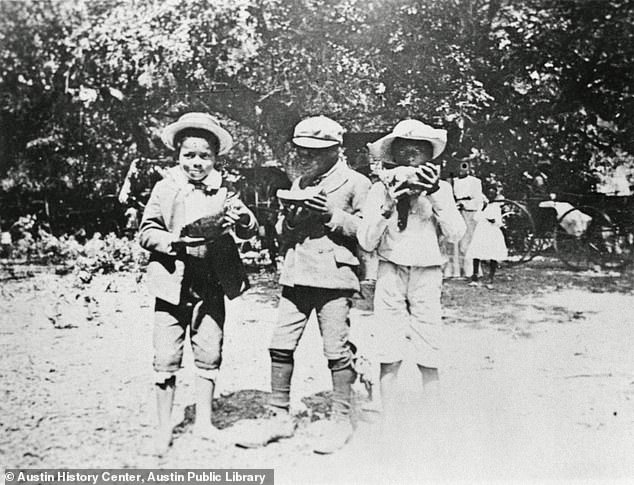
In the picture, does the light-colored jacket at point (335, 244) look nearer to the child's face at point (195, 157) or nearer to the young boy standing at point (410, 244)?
the young boy standing at point (410, 244)

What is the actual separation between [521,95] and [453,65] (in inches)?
12.1

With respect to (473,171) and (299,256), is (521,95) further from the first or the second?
(299,256)

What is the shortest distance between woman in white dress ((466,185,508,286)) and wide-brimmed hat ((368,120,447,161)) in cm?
34

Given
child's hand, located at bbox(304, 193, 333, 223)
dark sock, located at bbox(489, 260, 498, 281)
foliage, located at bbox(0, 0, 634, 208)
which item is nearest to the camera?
child's hand, located at bbox(304, 193, 333, 223)

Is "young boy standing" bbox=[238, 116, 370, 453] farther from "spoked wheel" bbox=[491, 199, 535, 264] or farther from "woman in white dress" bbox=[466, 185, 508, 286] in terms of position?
"spoked wheel" bbox=[491, 199, 535, 264]

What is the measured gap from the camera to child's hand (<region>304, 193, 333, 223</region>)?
208 centimetres

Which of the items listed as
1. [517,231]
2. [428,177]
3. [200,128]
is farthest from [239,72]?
[517,231]

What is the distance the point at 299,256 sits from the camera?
6.97 feet

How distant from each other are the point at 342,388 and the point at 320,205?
641mm

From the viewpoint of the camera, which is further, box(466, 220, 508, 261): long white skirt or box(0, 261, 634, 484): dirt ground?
box(466, 220, 508, 261): long white skirt

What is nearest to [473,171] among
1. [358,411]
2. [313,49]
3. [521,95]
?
[521,95]

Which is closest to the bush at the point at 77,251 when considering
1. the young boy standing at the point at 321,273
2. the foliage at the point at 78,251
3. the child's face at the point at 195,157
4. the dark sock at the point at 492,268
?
the foliage at the point at 78,251

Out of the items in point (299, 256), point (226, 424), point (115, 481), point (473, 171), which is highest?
point (473, 171)

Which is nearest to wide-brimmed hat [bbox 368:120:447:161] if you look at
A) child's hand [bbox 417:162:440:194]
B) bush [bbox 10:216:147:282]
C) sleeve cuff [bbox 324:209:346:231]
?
child's hand [bbox 417:162:440:194]
